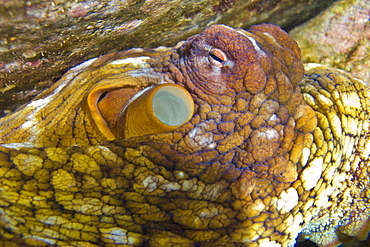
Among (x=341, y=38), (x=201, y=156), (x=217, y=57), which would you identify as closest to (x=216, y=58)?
(x=217, y=57)

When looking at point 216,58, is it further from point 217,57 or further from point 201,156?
point 201,156

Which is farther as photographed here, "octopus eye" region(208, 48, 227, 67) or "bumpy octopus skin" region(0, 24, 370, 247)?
"octopus eye" region(208, 48, 227, 67)

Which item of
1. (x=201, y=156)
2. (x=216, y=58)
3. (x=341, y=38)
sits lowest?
(x=341, y=38)

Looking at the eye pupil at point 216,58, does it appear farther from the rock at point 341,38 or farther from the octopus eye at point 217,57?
the rock at point 341,38

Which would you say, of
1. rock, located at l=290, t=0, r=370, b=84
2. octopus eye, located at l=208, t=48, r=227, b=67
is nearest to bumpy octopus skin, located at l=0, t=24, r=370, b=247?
octopus eye, located at l=208, t=48, r=227, b=67

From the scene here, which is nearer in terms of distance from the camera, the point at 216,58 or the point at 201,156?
→ the point at 201,156

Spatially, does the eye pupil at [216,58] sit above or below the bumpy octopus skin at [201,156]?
above

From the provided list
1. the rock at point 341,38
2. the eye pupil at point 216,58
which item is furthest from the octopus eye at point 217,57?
the rock at point 341,38

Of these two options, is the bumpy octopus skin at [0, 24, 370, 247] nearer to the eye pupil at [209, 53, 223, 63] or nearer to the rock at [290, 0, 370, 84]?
the eye pupil at [209, 53, 223, 63]
